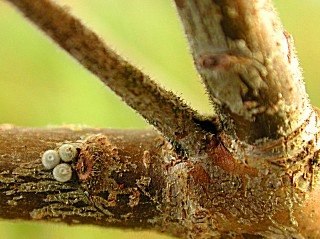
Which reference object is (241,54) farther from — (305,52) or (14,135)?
(305,52)

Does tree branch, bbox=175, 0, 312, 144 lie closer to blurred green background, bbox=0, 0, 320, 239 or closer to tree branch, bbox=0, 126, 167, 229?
tree branch, bbox=0, 126, 167, 229

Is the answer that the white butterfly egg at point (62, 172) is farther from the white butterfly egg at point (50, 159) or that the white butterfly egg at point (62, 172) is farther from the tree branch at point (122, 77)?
the tree branch at point (122, 77)

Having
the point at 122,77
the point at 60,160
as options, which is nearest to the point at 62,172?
the point at 60,160

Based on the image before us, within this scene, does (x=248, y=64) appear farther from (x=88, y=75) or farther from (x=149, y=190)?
(x=88, y=75)

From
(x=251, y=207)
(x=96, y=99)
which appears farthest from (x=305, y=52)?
(x=251, y=207)

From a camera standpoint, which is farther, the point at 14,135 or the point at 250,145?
the point at 14,135

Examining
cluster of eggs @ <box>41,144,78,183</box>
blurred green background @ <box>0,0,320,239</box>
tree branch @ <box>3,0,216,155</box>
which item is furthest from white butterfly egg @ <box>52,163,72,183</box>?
blurred green background @ <box>0,0,320,239</box>
